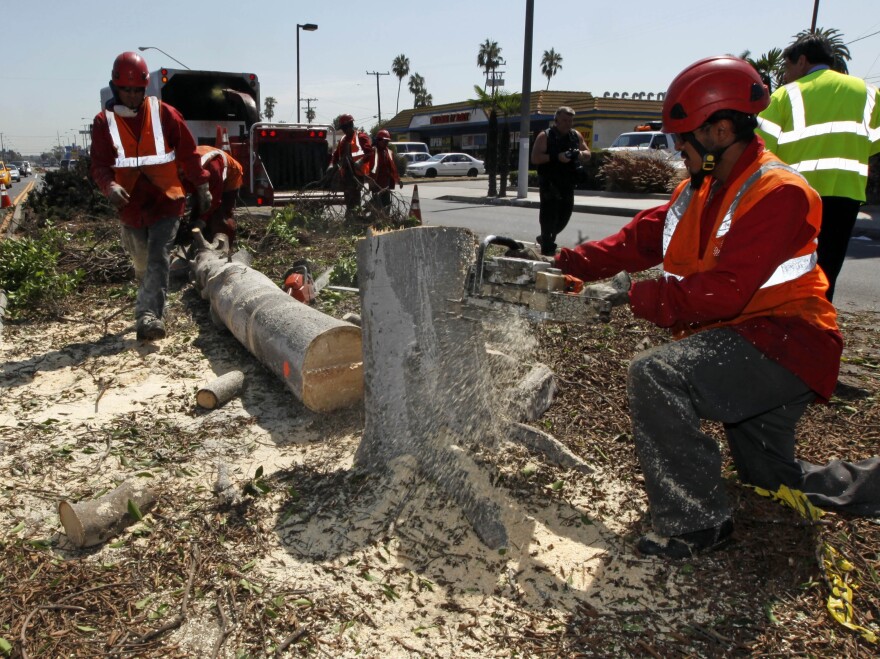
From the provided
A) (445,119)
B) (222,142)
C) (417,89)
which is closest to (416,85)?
(417,89)

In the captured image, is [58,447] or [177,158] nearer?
[58,447]

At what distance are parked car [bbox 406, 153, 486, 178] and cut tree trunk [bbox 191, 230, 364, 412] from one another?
29.9m

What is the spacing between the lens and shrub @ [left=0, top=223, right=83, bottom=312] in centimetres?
568

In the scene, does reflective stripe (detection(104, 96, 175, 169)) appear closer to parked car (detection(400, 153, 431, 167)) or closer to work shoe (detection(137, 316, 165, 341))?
work shoe (detection(137, 316, 165, 341))

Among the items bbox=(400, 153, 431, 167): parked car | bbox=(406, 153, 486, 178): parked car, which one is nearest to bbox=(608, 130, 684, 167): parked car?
bbox=(406, 153, 486, 178): parked car

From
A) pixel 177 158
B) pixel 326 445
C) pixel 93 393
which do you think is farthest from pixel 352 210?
pixel 326 445

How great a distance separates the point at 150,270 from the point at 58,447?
6.35 ft

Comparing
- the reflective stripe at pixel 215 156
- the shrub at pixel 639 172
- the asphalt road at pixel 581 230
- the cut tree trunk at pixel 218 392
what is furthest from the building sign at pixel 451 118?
the cut tree trunk at pixel 218 392

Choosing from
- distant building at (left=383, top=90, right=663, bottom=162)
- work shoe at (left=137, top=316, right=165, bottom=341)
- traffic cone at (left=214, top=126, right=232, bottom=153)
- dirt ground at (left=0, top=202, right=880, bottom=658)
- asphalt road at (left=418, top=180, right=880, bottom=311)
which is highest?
distant building at (left=383, top=90, right=663, bottom=162)

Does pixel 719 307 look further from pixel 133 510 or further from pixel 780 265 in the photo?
pixel 133 510

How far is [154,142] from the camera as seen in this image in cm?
500

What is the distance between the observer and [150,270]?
16.7 ft

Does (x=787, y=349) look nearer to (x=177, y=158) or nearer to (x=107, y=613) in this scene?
(x=107, y=613)

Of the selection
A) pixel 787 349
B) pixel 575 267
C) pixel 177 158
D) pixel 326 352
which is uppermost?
pixel 177 158
